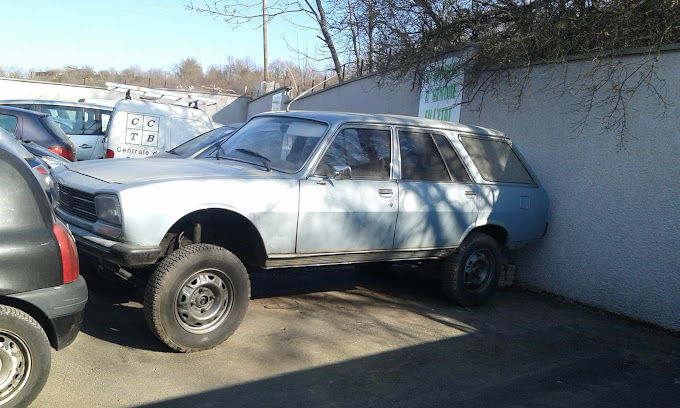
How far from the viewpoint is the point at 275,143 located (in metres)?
5.88

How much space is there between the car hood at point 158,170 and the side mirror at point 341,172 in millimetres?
553

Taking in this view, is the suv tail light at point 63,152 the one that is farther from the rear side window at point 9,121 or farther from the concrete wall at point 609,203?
the concrete wall at point 609,203

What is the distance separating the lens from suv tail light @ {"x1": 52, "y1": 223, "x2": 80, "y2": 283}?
3.77m

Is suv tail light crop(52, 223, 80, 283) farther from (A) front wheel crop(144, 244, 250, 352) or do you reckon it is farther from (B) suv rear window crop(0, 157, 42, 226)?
(A) front wheel crop(144, 244, 250, 352)

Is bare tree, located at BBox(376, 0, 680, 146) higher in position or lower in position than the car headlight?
higher

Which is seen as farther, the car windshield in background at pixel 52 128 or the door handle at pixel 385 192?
the car windshield in background at pixel 52 128

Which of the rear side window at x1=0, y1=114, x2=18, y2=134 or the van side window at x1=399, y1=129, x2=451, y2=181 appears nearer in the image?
the van side window at x1=399, y1=129, x2=451, y2=181

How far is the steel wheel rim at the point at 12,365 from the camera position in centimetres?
350

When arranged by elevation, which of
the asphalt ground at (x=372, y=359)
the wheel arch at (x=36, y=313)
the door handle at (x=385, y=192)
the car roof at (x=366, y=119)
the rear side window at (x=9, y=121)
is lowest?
the asphalt ground at (x=372, y=359)

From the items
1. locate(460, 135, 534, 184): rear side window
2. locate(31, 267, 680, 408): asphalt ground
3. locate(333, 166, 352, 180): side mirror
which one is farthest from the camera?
locate(460, 135, 534, 184): rear side window

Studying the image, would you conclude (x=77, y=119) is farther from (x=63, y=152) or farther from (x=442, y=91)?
(x=442, y=91)

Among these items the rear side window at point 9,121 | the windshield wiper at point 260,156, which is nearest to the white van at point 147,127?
the rear side window at point 9,121

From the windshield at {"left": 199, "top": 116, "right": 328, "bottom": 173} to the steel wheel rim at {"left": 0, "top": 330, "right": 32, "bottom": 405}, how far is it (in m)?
2.54

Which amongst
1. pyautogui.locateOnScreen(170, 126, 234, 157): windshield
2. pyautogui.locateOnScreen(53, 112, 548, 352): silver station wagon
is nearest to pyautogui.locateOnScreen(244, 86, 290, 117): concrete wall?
pyautogui.locateOnScreen(170, 126, 234, 157): windshield
